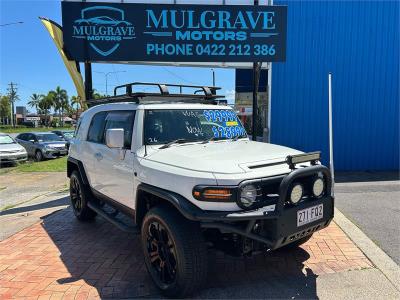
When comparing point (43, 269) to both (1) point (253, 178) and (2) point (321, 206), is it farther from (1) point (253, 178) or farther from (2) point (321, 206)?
(2) point (321, 206)

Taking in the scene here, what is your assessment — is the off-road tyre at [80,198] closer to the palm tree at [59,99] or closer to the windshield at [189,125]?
the windshield at [189,125]

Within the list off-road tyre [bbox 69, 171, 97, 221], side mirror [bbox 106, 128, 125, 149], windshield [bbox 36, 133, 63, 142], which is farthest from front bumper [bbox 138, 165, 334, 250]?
windshield [bbox 36, 133, 63, 142]

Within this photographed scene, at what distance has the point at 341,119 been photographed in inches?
434

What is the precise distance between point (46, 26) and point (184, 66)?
4.09 meters

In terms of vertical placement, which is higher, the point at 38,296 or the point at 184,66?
the point at 184,66

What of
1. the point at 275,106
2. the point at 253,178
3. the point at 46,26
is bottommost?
the point at 253,178

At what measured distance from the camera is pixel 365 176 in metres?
10.1

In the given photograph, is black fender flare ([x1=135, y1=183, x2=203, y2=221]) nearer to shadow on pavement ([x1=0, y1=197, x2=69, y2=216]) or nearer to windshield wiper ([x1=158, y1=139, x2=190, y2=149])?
windshield wiper ([x1=158, y1=139, x2=190, y2=149])

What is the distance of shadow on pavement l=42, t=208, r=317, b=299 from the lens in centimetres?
369

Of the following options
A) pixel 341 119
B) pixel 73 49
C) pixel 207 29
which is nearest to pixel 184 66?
pixel 207 29

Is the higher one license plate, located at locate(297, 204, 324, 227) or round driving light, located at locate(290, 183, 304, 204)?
round driving light, located at locate(290, 183, 304, 204)

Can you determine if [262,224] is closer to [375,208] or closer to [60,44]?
[375,208]

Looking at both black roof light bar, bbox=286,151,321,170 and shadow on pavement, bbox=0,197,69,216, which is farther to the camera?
shadow on pavement, bbox=0,197,69,216

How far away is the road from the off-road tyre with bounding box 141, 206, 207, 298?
101 inches
